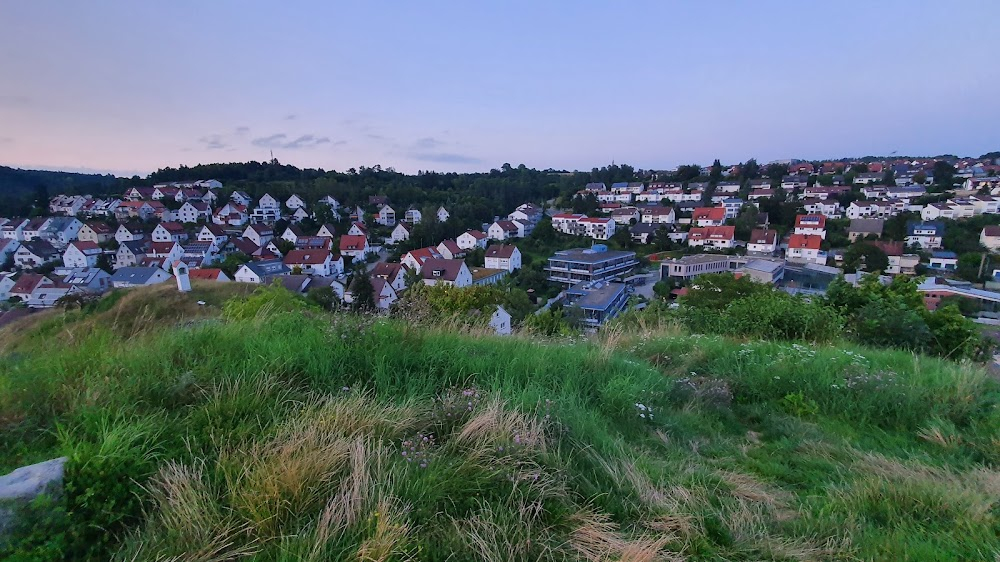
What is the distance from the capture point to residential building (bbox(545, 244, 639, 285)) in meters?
37.5

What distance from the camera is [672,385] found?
410 cm

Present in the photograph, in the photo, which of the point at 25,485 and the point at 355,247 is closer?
the point at 25,485

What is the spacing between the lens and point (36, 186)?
72000mm

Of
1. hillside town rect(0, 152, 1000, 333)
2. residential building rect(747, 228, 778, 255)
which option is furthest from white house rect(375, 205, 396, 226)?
residential building rect(747, 228, 778, 255)

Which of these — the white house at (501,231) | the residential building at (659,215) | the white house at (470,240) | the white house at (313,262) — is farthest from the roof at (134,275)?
the residential building at (659,215)

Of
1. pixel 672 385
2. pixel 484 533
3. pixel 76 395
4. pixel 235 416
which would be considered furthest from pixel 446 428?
pixel 672 385

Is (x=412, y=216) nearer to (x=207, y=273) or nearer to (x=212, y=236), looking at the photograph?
(x=212, y=236)

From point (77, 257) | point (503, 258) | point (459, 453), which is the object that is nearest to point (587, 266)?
point (503, 258)

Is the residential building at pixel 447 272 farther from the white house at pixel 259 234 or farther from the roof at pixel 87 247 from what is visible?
the roof at pixel 87 247

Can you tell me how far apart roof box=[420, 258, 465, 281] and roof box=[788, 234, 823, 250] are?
32.6 meters

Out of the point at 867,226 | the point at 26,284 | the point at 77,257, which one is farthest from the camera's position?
the point at 867,226

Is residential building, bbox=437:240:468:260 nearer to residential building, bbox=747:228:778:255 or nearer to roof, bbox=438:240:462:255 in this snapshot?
roof, bbox=438:240:462:255

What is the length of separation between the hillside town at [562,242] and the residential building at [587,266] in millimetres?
173

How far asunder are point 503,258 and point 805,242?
29.2 m
